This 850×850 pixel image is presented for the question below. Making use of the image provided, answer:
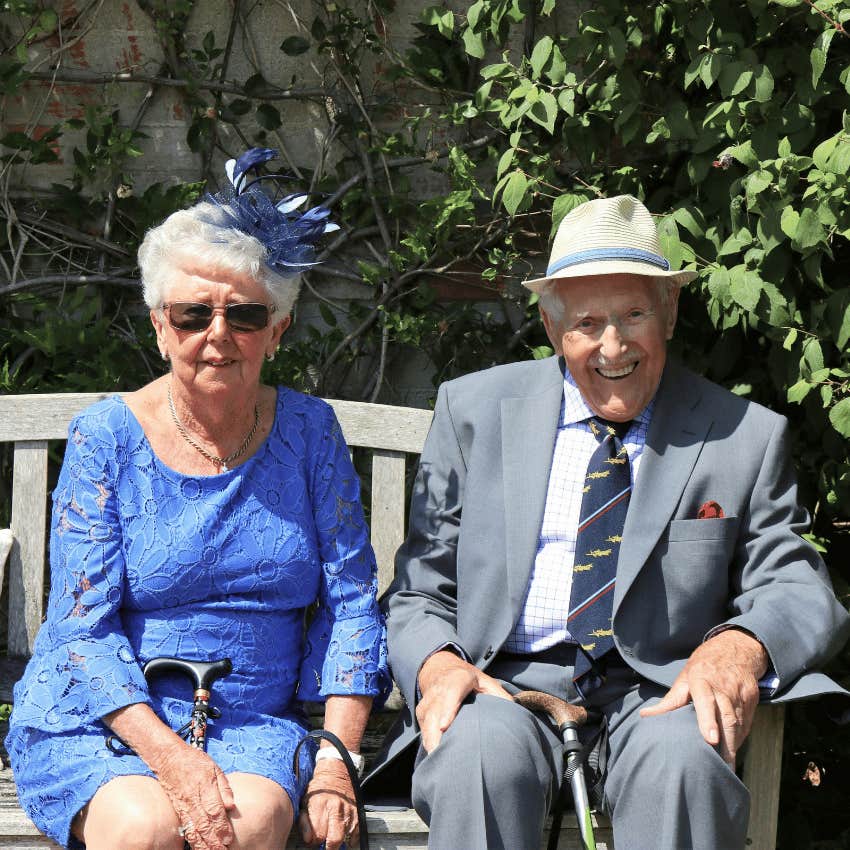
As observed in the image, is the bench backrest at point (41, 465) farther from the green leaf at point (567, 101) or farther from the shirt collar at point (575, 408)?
the green leaf at point (567, 101)

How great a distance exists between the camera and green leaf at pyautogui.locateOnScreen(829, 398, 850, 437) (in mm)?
3170

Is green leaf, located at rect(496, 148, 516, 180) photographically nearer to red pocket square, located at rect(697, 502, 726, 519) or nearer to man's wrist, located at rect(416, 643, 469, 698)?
red pocket square, located at rect(697, 502, 726, 519)

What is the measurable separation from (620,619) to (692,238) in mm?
1139

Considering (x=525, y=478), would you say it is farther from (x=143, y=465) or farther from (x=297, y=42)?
(x=297, y=42)

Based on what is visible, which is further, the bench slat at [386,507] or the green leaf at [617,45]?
the bench slat at [386,507]

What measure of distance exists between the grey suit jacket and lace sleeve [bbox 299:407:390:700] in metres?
0.07

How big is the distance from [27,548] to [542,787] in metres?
1.59

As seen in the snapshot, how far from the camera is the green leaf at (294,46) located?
4203mm

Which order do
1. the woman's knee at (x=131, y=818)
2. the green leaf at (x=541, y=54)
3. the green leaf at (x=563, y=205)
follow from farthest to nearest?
the green leaf at (x=563, y=205)
the green leaf at (x=541, y=54)
the woman's knee at (x=131, y=818)

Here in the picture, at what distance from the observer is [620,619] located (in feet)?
9.62

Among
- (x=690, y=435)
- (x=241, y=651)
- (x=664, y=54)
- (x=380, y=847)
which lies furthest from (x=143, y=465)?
(x=664, y=54)

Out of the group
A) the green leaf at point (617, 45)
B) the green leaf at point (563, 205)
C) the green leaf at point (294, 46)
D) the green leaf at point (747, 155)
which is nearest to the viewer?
the green leaf at point (747, 155)

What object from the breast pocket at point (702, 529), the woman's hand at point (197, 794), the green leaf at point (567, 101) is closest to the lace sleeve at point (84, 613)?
the woman's hand at point (197, 794)

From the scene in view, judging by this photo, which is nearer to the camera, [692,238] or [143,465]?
[143,465]
